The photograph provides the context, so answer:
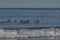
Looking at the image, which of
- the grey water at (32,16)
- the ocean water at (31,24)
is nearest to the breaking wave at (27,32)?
the ocean water at (31,24)

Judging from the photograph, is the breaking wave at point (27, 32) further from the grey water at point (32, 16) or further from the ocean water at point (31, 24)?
the grey water at point (32, 16)

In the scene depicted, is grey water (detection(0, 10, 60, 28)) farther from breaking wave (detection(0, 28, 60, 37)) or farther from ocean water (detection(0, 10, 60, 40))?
breaking wave (detection(0, 28, 60, 37))

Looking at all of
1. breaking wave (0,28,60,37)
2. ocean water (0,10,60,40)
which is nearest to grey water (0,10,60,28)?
ocean water (0,10,60,40)

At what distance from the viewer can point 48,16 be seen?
3568 millimetres

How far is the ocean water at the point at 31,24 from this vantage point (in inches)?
136

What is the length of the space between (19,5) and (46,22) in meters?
0.73

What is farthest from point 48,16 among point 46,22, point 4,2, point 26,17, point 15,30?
point 4,2

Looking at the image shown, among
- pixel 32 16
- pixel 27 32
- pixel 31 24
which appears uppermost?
pixel 32 16

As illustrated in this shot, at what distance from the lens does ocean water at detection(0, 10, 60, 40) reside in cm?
346

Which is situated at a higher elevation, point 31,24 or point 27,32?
point 31,24

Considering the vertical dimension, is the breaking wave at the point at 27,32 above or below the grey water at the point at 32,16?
below

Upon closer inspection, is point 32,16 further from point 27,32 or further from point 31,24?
point 27,32

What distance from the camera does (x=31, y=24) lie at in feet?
11.5

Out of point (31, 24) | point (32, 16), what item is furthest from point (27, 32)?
point (32, 16)
